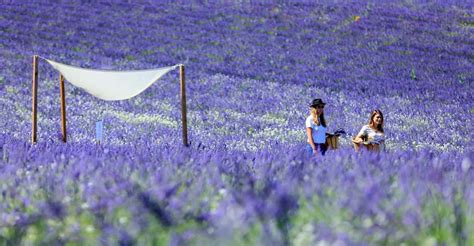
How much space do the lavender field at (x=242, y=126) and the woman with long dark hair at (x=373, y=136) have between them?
2.97 feet

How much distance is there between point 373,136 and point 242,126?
502 centimetres

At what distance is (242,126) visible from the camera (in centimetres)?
1493

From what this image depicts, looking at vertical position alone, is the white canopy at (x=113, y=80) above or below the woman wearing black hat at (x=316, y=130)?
above

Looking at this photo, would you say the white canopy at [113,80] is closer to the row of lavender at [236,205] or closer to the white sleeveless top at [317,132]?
the white sleeveless top at [317,132]

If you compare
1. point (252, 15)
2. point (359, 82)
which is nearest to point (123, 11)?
point (252, 15)

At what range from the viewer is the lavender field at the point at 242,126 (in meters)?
3.28

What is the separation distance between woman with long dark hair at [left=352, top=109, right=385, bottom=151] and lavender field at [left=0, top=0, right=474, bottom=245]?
2.97ft

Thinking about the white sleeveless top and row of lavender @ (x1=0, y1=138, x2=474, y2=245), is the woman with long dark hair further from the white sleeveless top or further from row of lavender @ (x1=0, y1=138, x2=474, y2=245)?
row of lavender @ (x1=0, y1=138, x2=474, y2=245)

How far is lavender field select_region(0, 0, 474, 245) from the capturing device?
10.7 ft

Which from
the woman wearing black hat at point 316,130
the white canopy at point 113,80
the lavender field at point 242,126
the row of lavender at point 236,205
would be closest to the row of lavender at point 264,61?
the lavender field at point 242,126

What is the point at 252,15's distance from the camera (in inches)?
1108

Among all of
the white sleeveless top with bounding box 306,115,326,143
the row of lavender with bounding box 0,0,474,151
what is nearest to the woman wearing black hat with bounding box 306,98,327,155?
the white sleeveless top with bounding box 306,115,326,143

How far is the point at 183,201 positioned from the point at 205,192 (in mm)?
280

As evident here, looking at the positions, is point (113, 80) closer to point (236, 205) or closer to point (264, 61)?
point (236, 205)
